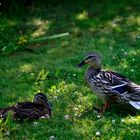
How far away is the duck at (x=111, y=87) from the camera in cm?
936

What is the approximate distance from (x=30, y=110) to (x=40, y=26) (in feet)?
20.4

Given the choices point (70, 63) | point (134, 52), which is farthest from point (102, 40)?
Answer: point (70, 63)

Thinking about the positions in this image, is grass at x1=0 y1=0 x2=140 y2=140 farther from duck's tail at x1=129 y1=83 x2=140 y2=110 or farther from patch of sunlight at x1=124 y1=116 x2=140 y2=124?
duck's tail at x1=129 y1=83 x2=140 y2=110

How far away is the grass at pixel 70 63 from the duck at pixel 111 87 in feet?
0.78

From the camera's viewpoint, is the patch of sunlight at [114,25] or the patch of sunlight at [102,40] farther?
the patch of sunlight at [114,25]

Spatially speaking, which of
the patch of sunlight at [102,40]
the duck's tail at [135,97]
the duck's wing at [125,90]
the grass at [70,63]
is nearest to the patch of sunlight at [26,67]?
the grass at [70,63]

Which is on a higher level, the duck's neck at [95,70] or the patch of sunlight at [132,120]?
the duck's neck at [95,70]

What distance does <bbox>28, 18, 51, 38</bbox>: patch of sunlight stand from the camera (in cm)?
1460

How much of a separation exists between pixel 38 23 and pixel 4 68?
10.8 ft

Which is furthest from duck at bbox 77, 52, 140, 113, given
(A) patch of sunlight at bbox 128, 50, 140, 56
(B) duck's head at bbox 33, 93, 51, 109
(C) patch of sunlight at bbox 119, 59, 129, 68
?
(A) patch of sunlight at bbox 128, 50, 140, 56

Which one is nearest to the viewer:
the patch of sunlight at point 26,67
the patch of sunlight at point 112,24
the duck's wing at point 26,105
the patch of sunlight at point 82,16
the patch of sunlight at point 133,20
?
the duck's wing at point 26,105

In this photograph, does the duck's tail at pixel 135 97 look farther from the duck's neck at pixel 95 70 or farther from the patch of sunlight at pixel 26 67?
the patch of sunlight at pixel 26 67

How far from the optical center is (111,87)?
9.45m

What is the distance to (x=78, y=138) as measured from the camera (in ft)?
27.9
